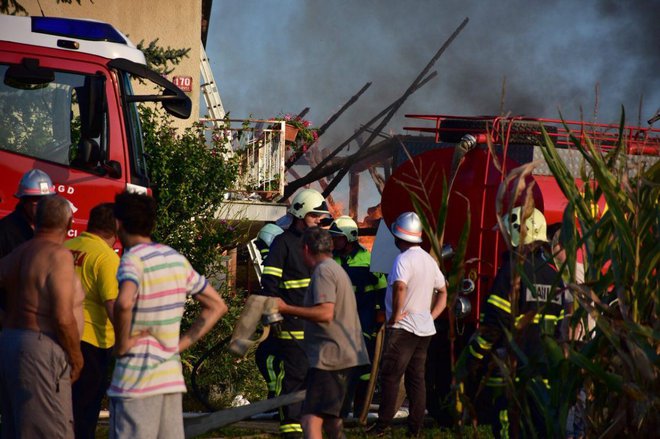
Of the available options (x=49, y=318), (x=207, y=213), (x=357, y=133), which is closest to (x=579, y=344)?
(x=49, y=318)

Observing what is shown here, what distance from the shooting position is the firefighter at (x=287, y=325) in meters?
7.70

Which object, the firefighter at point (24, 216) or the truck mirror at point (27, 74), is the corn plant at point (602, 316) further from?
the truck mirror at point (27, 74)

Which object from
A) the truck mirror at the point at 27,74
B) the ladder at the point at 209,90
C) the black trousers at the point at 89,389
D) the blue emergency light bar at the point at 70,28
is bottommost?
the black trousers at the point at 89,389

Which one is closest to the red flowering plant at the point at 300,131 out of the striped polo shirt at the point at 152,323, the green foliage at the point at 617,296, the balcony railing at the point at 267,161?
the balcony railing at the point at 267,161

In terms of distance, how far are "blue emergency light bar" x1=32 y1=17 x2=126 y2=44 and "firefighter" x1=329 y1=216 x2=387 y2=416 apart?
8.00 ft

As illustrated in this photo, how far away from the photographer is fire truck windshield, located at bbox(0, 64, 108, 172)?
321 inches

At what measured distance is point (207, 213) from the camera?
1139 cm

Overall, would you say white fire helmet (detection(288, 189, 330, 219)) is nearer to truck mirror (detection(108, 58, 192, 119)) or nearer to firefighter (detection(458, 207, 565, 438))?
truck mirror (detection(108, 58, 192, 119))

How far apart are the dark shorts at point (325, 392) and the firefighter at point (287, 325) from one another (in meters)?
1.60

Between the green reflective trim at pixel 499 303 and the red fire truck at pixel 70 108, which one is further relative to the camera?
the red fire truck at pixel 70 108

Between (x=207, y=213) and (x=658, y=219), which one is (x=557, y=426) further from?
(x=207, y=213)

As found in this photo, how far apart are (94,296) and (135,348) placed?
1.32m

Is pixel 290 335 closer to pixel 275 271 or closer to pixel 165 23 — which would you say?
pixel 275 271

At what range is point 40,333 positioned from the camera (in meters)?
5.12
